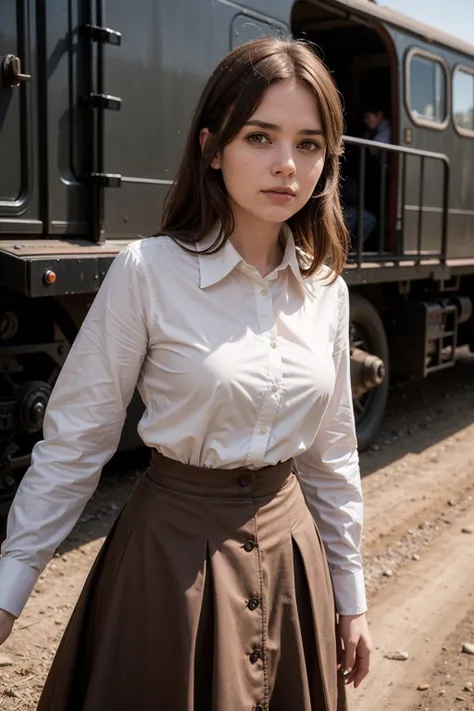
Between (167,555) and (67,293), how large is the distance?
2.31 metres

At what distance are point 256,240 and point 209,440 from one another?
431mm

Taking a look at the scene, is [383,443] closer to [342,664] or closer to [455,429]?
[455,429]

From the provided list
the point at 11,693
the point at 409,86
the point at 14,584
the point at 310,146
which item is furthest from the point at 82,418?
the point at 409,86

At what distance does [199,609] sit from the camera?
159 cm

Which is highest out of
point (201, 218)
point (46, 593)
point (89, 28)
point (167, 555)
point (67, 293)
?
point (89, 28)

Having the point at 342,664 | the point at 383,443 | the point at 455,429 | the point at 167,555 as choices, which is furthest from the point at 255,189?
the point at 455,429

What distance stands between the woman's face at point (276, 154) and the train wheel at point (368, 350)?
4.43m

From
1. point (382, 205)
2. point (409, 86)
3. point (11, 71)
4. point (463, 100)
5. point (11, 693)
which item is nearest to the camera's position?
point (11, 693)

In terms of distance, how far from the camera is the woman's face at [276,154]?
1.67 metres

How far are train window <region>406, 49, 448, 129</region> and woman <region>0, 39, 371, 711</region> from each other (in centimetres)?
552

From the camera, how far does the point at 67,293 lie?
377 centimetres

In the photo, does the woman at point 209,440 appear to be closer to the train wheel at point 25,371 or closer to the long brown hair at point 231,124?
the long brown hair at point 231,124

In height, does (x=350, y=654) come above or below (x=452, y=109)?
below

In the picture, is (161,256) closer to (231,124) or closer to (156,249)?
(156,249)
